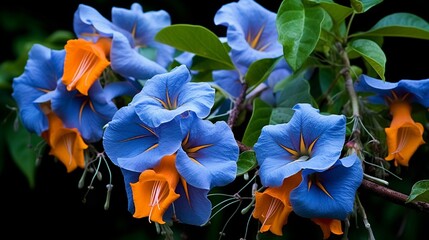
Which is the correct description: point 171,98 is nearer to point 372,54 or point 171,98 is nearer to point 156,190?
point 156,190

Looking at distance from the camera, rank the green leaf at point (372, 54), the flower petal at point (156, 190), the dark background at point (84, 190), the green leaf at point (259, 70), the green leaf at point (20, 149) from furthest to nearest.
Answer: the dark background at point (84, 190) < the green leaf at point (20, 149) < the green leaf at point (259, 70) < the green leaf at point (372, 54) < the flower petal at point (156, 190)

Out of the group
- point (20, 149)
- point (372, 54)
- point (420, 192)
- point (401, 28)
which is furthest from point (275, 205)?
point (20, 149)

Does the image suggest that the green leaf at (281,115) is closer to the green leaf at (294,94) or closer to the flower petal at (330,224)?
the green leaf at (294,94)

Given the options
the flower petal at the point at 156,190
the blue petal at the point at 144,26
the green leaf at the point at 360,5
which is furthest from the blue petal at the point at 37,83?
the green leaf at the point at 360,5

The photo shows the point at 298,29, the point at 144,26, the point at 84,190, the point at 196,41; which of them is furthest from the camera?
the point at 84,190

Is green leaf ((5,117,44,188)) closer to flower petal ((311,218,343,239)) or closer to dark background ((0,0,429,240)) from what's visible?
dark background ((0,0,429,240))

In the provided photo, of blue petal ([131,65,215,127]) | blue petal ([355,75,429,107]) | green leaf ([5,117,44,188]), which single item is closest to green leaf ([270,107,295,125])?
blue petal ([355,75,429,107])

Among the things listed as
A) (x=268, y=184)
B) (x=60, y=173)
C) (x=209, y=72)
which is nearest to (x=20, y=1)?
(x=60, y=173)
